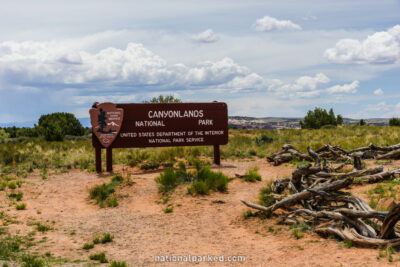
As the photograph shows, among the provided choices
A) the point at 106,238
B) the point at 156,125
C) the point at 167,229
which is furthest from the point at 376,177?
the point at 156,125

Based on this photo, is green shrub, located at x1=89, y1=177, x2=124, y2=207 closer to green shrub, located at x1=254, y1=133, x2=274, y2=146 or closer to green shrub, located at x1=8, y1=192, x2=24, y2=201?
green shrub, located at x1=8, y1=192, x2=24, y2=201

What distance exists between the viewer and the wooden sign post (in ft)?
52.1

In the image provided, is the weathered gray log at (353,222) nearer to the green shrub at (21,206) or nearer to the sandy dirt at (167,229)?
the sandy dirt at (167,229)

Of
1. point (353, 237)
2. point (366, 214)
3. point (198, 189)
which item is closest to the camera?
point (353, 237)

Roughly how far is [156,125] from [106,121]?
85.3 inches

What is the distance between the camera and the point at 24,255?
6750 millimetres

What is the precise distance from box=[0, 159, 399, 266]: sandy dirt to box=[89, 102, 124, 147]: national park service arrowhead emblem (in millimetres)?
2430

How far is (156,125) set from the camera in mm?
16297

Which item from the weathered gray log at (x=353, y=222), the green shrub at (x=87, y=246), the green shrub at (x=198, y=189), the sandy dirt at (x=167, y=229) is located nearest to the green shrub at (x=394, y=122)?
the sandy dirt at (x=167, y=229)

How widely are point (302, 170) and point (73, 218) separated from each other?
6376 mm

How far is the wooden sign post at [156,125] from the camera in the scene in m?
15.9

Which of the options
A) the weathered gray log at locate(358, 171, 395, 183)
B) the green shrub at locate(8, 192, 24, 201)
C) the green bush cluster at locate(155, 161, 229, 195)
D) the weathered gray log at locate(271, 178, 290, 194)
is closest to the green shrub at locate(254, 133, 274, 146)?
the green bush cluster at locate(155, 161, 229, 195)

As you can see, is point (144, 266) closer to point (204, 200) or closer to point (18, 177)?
point (204, 200)

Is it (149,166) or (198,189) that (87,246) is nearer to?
(198,189)
